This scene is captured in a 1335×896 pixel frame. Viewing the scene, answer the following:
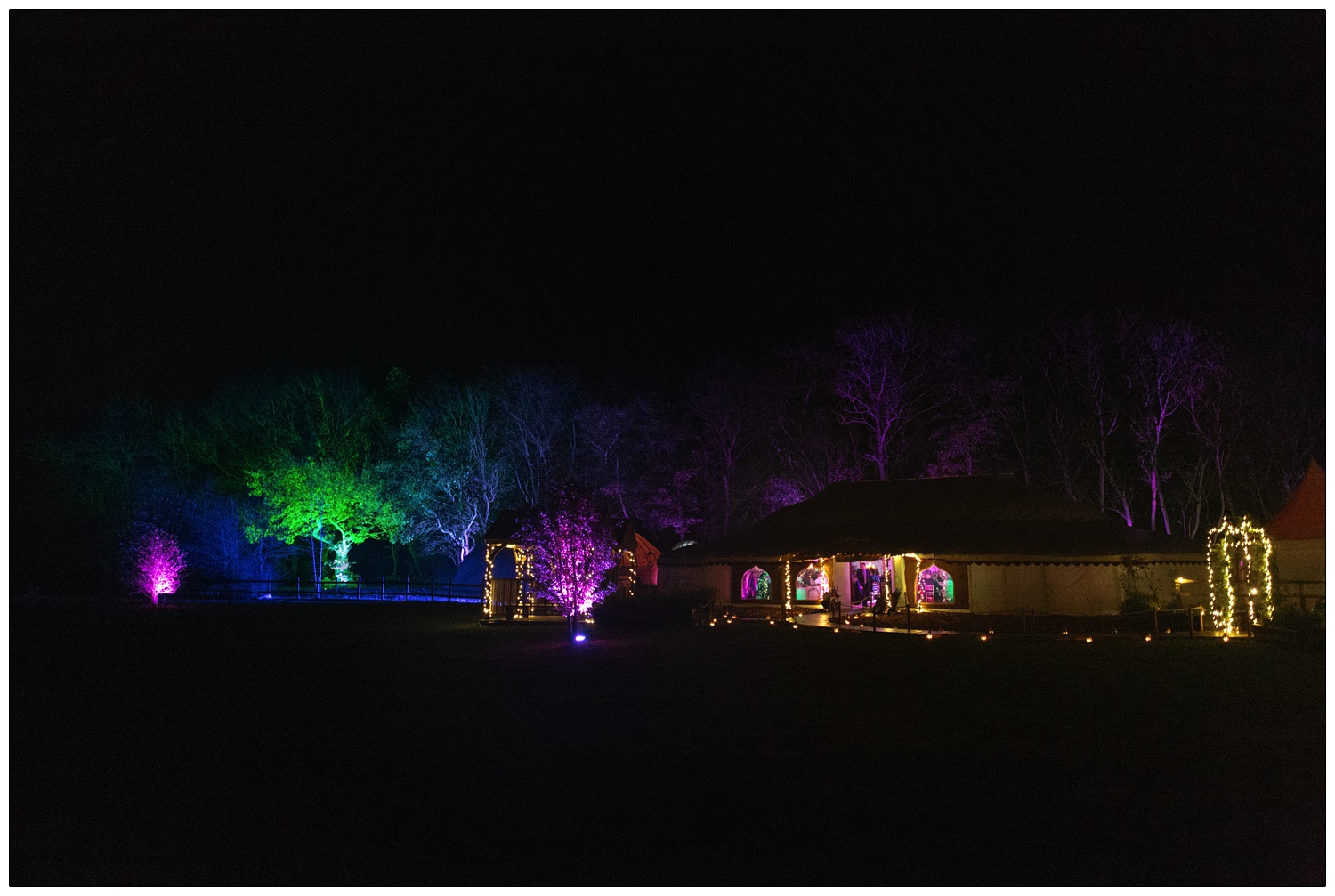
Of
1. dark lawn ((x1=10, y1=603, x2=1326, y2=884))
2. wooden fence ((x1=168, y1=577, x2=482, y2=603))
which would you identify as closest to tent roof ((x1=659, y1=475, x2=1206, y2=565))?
dark lawn ((x1=10, y1=603, x2=1326, y2=884))

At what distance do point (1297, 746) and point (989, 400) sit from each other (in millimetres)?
30173

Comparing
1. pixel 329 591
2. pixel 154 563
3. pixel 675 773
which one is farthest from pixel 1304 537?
pixel 154 563

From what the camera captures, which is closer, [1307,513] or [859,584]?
[1307,513]

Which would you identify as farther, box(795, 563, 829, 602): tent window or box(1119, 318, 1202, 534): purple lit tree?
box(1119, 318, 1202, 534): purple lit tree

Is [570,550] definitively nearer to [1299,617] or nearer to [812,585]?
[812,585]

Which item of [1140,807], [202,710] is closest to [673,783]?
[1140,807]

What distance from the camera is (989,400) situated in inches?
1533

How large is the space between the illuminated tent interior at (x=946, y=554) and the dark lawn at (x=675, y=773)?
11.4 meters

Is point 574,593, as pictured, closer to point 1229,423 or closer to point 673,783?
point 673,783

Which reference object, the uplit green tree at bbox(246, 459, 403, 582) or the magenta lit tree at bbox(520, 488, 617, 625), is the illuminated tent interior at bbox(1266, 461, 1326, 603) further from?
the uplit green tree at bbox(246, 459, 403, 582)

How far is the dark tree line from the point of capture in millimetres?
36594

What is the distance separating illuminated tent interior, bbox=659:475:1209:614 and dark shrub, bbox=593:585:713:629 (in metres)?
2.94

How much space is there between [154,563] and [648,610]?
86.4 ft

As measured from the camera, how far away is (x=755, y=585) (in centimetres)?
3334
